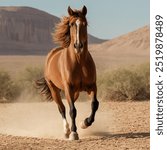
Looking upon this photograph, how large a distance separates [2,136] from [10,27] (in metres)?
148

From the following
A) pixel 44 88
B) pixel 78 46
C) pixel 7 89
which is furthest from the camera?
pixel 7 89

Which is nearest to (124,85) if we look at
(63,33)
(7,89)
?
(7,89)

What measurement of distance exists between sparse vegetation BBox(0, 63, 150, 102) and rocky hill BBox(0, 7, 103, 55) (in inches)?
4363

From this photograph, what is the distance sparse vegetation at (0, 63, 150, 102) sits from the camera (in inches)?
971

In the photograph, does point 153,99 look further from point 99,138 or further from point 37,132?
point 37,132

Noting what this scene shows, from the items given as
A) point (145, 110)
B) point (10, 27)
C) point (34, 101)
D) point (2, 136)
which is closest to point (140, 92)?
point (34, 101)

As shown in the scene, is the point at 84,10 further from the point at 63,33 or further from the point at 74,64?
the point at 74,64

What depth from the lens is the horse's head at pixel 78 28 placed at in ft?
33.9

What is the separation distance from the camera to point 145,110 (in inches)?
690

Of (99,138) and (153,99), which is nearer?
(153,99)

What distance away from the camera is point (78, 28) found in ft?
34.0

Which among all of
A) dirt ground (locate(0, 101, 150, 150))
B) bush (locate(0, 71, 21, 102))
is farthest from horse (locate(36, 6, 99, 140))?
bush (locate(0, 71, 21, 102))

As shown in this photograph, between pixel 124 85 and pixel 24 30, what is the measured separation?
13674cm

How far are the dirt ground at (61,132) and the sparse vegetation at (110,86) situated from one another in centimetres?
643
